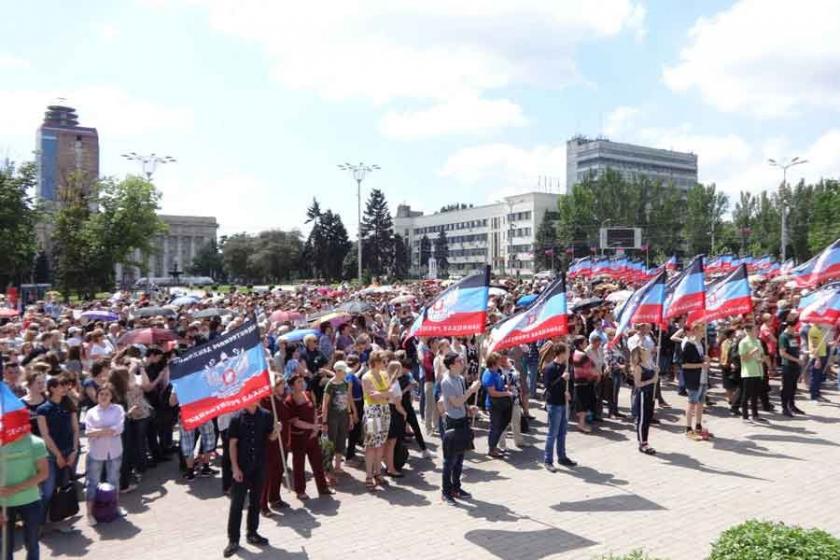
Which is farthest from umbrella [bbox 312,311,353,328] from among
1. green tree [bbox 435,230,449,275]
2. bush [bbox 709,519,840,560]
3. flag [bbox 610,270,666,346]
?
green tree [bbox 435,230,449,275]

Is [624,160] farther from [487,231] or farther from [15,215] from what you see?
[15,215]

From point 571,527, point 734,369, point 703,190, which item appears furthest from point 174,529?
point 703,190

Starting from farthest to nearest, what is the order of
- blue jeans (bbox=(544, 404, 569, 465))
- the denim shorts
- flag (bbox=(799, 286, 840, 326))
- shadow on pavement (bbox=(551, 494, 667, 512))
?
flag (bbox=(799, 286, 840, 326)), the denim shorts, blue jeans (bbox=(544, 404, 569, 465)), shadow on pavement (bbox=(551, 494, 667, 512))

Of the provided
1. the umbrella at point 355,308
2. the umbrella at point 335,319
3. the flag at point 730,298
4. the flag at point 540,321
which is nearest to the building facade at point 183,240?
the umbrella at point 355,308

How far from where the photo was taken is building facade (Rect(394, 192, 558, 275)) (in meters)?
128

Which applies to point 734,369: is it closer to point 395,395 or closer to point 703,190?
point 395,395

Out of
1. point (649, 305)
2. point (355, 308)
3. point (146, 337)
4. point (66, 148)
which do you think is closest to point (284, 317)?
point (355, 308)

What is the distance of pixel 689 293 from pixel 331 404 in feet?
21.9

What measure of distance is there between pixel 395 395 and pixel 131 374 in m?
3.72

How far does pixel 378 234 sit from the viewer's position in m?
97.8

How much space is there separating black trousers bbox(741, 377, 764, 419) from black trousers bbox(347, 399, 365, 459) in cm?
704

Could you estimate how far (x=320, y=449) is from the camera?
30.2 feet

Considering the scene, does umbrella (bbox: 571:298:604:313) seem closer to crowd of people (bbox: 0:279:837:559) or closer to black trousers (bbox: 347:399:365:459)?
crowd of people (bbox: 0:279:837:559)

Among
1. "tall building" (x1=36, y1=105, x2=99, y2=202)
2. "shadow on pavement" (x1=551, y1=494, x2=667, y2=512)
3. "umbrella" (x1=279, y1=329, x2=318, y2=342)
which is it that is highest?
"tall building" (x1=36, y1=105, x2=99, y2=202)
